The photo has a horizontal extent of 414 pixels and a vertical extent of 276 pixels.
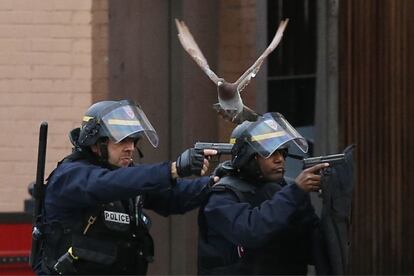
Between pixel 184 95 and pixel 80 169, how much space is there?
315 cm

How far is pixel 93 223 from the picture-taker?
524cm

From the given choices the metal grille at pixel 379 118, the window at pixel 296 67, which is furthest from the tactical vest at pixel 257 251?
the window at pixel 296 67

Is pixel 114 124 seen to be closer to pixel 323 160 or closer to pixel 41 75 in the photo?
pixel 323 160

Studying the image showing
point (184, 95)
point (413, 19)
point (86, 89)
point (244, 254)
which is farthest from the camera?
point (413, 19)

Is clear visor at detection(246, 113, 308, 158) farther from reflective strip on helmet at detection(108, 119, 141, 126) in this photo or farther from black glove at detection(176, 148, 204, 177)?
reflective strip on helmet at detection(108, 119, 141, 126)

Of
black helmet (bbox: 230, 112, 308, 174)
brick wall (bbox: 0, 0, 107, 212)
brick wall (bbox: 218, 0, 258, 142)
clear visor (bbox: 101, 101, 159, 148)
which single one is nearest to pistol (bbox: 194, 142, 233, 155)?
black helmet (bbox: 230, 112, 308, 174)

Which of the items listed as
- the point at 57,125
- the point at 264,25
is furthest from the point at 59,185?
the point at 264,25

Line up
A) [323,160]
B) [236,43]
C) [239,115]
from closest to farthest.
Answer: [323,160], [239,115], [236,43]

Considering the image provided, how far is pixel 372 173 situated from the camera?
900 cm

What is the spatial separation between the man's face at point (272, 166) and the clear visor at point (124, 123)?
0.52m

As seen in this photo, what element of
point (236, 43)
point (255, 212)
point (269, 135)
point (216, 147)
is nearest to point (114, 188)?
point (216, 147)

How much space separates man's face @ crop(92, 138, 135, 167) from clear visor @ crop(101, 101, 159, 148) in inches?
2.7

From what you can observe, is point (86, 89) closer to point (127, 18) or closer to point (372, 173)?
point (127, 18)

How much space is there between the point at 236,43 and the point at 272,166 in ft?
11.2
